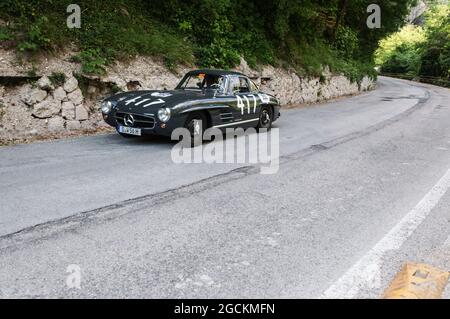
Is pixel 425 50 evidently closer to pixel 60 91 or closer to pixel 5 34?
pixel 60 91

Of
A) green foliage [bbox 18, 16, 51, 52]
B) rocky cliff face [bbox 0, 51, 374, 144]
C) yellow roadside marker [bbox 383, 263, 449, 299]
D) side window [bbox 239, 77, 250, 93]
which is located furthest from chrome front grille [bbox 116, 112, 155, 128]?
yellow roadside marker [bbox 383, 263, 449, 299]

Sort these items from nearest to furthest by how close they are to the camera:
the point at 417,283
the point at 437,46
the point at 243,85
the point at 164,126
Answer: the point at 417,283 < the point at 164,126 < the point at 243,85 < the point at 437,46

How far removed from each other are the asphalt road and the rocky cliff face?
1.69 metres

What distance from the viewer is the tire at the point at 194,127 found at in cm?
804

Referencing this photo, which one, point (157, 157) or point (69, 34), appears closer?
point (157, 157)

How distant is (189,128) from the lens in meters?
8.04

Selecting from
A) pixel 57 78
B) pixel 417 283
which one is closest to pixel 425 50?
pixel 57 78

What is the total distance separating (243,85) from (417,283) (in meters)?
7.14

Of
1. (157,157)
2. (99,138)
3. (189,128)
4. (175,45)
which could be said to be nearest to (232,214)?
(157,157)

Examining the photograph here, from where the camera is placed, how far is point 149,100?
7.95 metres

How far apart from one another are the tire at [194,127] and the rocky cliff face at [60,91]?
9.71 ft
